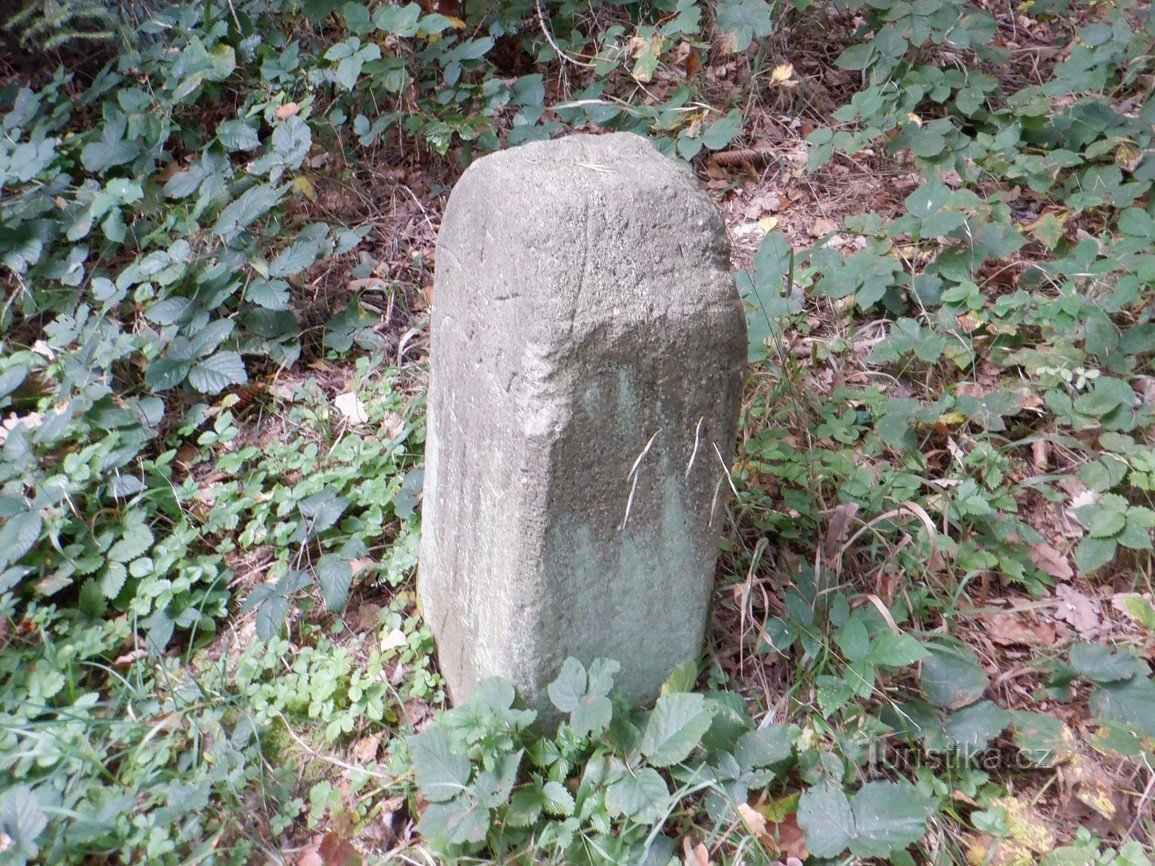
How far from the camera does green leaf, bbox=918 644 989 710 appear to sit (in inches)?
72.4

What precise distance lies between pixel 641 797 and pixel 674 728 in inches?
5.8

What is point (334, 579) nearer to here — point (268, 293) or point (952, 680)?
point (268, 293)

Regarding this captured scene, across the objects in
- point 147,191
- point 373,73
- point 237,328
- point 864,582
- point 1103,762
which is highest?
point 373,73

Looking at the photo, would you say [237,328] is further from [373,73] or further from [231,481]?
[373,73]

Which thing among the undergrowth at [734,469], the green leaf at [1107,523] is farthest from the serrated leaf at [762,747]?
the green leaf at [1107,523]

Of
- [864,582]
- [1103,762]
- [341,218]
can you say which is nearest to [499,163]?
[864,582]

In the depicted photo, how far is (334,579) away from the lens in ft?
7.17

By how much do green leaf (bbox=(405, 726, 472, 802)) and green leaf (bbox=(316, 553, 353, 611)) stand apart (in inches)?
23.1

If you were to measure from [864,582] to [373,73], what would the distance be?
267 centimetres

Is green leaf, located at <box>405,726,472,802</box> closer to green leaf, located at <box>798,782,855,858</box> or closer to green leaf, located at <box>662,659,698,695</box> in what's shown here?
green leaf, located at <box>662,659,698,695</box>

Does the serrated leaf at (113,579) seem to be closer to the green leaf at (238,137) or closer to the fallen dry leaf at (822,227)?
the green leaf at (238,137)

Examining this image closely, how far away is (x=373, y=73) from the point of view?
3.32 m

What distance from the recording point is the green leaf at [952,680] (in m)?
1.84

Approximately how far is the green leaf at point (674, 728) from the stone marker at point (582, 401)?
0.59ft
